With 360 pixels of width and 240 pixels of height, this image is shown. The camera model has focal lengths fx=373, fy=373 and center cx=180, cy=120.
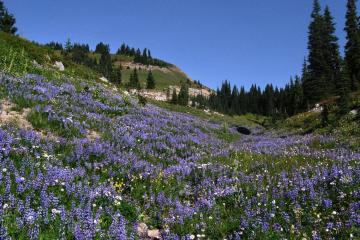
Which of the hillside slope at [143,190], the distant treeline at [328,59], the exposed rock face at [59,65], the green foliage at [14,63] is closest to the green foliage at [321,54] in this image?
the distant treeline at [328,59]

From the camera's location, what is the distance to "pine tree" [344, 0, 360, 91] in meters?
A: 73.7

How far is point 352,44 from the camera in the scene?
76.8 meters

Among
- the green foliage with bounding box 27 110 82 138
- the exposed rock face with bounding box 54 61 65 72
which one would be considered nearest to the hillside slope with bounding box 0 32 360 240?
the green foliage with bounding box 27 110 82 138

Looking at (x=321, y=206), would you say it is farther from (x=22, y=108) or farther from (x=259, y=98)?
(x=259, y=98)

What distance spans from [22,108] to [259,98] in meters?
182

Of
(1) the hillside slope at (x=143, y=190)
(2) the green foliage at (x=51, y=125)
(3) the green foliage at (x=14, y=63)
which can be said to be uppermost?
(3) the green foliage at (x=14, y=63)

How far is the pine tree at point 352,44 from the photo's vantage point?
73.7m

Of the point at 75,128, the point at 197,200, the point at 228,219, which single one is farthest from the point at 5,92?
the point at 228,219

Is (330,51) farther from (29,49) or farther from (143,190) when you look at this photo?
(143,190)

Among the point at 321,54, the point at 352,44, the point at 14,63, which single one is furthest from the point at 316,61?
the point at 14,63

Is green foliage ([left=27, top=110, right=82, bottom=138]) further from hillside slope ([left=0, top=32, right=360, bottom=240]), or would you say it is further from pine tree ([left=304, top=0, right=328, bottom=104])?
pine tree ([left=304, top=0, right=328, bottom=104])

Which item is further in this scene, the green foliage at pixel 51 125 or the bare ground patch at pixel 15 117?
the green foliage at pixel 51 125

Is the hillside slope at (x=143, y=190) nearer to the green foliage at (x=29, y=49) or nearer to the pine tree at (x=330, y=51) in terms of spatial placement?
the green foliage at (x=29, y=49)

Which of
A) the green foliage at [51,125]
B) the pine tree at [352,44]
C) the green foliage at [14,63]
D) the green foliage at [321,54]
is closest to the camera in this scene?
the green foliage at [51,125]
